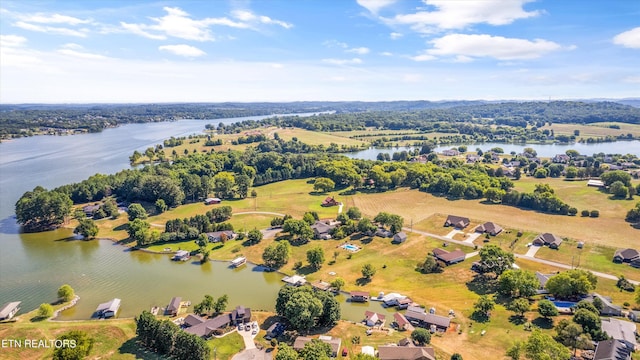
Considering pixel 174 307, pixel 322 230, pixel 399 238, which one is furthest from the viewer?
pixel 322 230

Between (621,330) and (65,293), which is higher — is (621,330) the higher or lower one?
the higher one

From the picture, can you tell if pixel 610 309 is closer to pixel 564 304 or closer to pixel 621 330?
pixel 564 304

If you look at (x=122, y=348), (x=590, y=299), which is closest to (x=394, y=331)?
(x=590, y=299)

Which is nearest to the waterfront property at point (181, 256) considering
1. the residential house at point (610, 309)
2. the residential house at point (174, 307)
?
the residential house at point (174, 307)

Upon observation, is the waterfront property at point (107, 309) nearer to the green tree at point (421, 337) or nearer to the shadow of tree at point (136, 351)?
the shadow of tree at point (136, 351)

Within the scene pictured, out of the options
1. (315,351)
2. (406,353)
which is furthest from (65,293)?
(406,353)

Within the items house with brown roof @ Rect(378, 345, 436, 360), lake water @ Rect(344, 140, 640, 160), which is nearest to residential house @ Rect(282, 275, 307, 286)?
house with brown roof @ Rect(378, 345, 436, 360)

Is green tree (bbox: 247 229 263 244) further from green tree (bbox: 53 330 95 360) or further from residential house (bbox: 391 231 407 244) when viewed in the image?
green tree (bbox: 53 330 95 360)

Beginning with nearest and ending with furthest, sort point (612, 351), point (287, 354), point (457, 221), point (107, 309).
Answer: point (612, 351)
point (287, 354)
point (107, 309)
point (457, 221)
